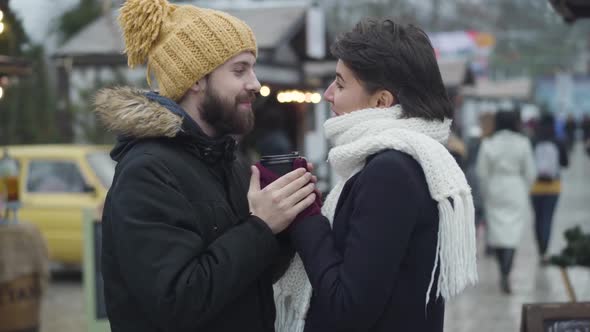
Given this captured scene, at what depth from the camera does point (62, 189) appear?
10.7 m

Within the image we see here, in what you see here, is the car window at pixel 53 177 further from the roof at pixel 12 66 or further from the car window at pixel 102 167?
the roof at pixel 12 66

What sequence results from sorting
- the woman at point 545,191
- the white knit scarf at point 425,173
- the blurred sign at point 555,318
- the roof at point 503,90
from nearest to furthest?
1. the white knit scarf at point 425,173
2. the blurred sign at point 555,318
3. the woman at point 545,191
4. the roof at point 503,90

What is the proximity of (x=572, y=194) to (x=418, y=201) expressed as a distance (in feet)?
67.3

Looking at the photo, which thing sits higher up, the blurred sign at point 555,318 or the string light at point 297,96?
the blurred sign at point 555,318

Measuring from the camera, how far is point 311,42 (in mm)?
13914

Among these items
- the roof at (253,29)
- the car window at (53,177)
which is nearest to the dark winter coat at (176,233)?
the car window at (53,177)

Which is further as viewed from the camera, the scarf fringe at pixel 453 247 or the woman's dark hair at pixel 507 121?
Result: the woman's dark hair at pixel 507 121

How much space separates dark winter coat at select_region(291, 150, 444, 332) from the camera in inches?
Result: 91.0

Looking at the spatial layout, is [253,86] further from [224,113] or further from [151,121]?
[151,121]

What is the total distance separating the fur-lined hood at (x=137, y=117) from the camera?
246cm

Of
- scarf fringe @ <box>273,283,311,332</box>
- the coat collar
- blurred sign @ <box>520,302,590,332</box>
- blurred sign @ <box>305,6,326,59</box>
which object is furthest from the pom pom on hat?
blurred sign @ <box>305,6,326,59</box>

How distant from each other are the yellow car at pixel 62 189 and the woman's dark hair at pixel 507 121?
4521 millimetres

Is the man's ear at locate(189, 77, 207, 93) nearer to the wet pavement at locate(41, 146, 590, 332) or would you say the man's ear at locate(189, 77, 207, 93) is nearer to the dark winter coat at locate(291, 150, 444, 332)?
the dark winter coat at locate(291, 150, 444, 332)

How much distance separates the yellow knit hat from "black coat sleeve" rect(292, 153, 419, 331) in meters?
0.59
